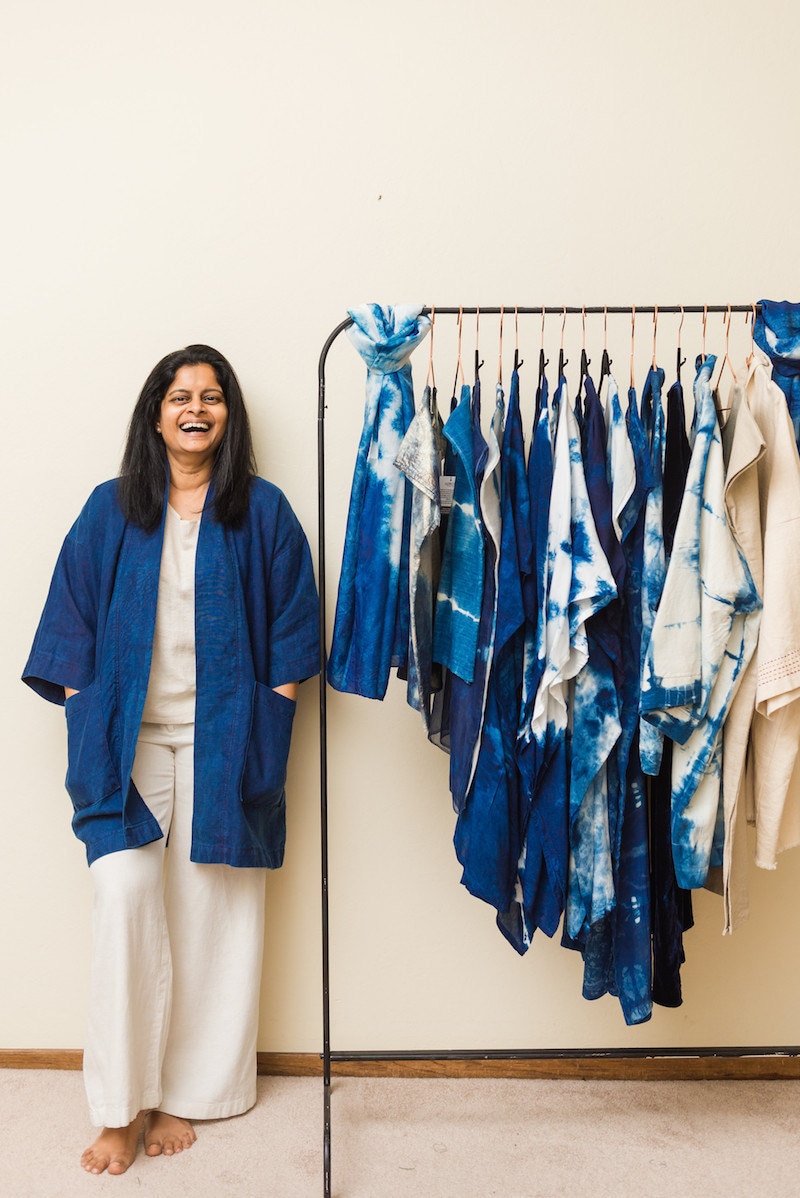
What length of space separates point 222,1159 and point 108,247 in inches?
75.5

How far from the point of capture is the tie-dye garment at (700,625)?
1600mm

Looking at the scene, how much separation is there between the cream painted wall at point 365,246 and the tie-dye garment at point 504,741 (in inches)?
18.5

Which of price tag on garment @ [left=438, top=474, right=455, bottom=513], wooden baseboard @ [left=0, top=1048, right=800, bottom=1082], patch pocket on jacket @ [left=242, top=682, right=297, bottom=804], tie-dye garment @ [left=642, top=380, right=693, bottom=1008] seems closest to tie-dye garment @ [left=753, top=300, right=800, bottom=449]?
tie-dye garment @ [left=642, top=380, right=693, bottom=1008]

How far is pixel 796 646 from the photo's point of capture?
5.23 ft

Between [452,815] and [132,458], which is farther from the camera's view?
[452,815]

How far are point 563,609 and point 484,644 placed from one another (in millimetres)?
156

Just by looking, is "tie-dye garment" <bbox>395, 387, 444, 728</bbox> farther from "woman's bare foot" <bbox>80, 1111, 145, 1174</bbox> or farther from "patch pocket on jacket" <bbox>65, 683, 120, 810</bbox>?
"woman's bare foot" <bbox>80, 1111, 145, 1174</bbox>

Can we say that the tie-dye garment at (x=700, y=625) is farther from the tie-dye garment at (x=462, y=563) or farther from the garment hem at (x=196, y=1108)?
the garment hem at (x=196, y=1108)

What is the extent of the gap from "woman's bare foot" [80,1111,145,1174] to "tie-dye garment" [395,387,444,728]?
1.05 meters

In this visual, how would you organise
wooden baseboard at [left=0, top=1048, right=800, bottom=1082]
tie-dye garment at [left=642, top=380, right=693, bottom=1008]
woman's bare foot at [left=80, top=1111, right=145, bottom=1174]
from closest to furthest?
tie-dye garment at [left=642, top=380, right=693, bottom=1008] < woman's bare foot at [left=80, top=1111, right=145, bottom=1174] < wooden baseboard at [left=0, top=1048, right=800, bottom=1082]

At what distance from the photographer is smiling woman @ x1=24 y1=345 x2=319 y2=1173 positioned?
6.21ft

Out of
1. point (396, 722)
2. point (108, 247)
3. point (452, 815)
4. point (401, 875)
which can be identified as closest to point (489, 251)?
point (108, 247)

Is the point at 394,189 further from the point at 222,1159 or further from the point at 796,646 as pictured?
the point at 222,1159

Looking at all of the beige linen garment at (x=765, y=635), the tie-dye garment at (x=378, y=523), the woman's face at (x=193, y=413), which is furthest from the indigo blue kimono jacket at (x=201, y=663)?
the beige linen garment at (x=765, y=635)
